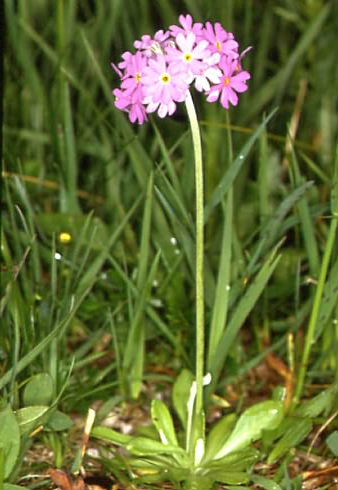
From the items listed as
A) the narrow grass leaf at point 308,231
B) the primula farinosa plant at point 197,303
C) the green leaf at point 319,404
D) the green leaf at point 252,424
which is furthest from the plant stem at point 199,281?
the narrow grass leaf at point 308,231

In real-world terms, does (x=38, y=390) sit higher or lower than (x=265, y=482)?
higher

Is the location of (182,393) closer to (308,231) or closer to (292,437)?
(292,437)

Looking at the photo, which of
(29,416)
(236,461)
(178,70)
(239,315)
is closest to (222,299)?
(239,315)

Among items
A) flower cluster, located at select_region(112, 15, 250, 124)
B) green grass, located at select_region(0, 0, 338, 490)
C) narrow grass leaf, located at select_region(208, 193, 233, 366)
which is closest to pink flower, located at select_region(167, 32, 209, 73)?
flower cluster, located at select_region(112, 15, 250, 124)

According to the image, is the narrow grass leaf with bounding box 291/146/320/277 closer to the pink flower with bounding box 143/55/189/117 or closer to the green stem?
the green stem

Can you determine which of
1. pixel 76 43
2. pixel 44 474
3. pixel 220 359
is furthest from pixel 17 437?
pixel 76 43

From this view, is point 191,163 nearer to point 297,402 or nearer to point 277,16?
point 297,402

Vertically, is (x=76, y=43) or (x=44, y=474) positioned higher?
(x=76, y=43)
